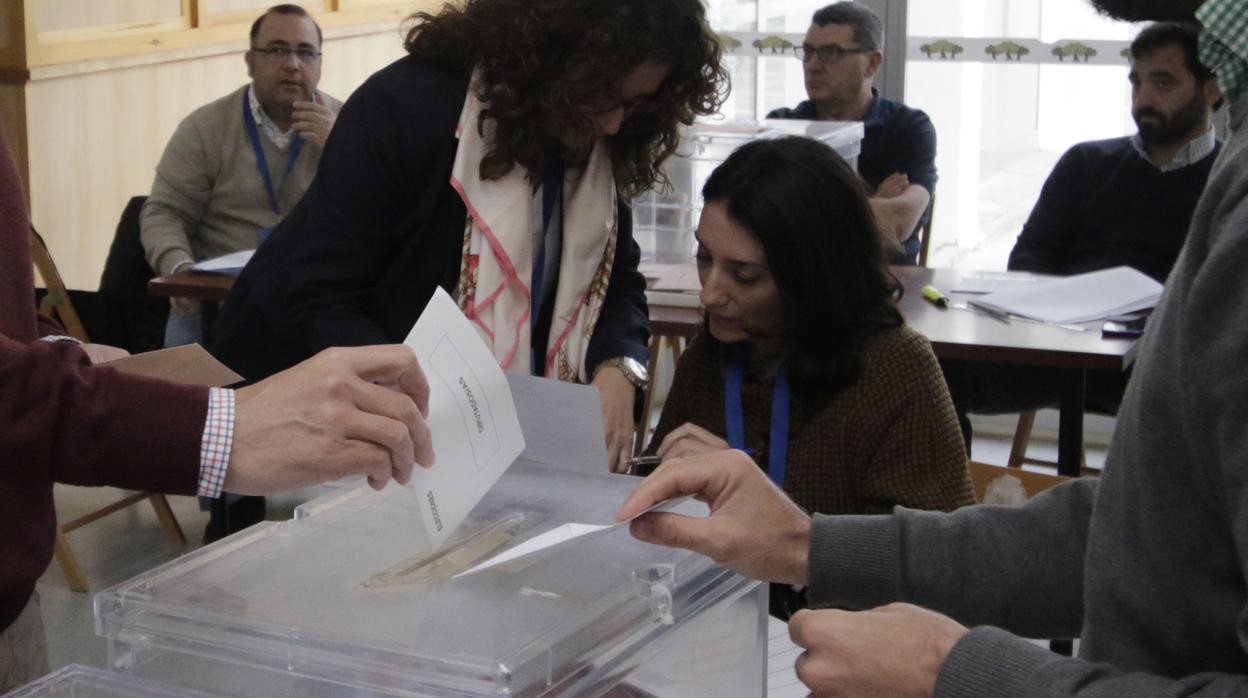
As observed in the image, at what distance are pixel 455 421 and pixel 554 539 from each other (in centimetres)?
13

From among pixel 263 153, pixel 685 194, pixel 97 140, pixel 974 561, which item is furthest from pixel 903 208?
pixel 974 561

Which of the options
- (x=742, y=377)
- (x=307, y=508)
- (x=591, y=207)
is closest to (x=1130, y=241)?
(x=742, y=377)

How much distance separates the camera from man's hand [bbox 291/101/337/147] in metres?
4.29

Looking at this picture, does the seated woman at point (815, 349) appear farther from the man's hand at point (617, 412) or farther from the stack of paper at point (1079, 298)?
the stack of paper at point (1079, 298)

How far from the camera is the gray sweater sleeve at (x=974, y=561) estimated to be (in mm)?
1186

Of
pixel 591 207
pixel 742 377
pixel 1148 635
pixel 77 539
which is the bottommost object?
pixel 77 539

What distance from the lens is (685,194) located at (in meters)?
3.72

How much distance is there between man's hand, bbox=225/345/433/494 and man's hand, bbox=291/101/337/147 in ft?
10.9

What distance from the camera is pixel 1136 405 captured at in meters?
0.88

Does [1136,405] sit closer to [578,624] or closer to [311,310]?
[578,624]

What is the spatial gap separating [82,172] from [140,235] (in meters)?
0.87

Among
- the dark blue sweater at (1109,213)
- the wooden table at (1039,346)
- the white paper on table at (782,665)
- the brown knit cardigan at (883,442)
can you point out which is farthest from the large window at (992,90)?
the white paper on table at (782,665)

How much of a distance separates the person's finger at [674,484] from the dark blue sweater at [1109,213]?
3254 mm

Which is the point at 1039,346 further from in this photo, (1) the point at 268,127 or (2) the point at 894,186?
(1) the point at 268,127
